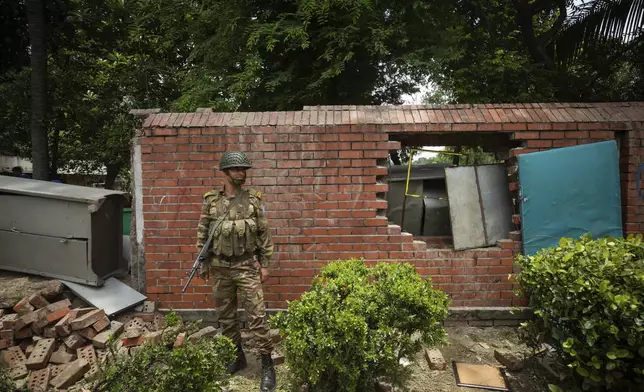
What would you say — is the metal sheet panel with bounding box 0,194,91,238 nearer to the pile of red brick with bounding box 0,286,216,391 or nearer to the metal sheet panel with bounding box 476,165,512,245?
the pile of red brick with bounding box 0,286,216,391

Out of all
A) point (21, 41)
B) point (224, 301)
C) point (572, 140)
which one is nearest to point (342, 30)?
point (572, 140)

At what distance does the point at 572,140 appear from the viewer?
150 inches

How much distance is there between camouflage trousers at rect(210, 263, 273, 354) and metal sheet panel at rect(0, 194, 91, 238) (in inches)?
64.8

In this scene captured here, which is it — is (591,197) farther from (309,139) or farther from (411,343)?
(309,139)

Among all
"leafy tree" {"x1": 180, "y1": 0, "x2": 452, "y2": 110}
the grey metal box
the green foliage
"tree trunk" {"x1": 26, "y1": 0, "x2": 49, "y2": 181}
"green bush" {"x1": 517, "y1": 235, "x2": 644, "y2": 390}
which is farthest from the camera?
"tree trunk" {"x1": 26, "y1": 0, "x2": 49, "y2": 181}

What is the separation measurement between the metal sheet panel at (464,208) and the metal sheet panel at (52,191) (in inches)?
139

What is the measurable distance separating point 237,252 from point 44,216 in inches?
92.5

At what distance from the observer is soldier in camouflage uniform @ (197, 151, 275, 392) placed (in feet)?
10.3

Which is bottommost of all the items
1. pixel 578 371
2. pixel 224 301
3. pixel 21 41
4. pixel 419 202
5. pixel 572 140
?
pixel 578 371

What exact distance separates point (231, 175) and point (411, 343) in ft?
6.20

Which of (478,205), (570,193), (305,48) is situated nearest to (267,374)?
(478,205)

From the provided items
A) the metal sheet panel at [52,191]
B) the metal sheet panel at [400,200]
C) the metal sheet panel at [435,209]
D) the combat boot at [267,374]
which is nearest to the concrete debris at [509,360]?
the metal sheet panel at [435,209]

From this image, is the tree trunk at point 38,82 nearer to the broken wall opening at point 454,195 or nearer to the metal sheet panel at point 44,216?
the metal sheet panel at point 44,216

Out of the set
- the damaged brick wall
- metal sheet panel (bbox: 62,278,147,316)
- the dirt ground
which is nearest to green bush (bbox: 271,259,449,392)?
the dirt ground
